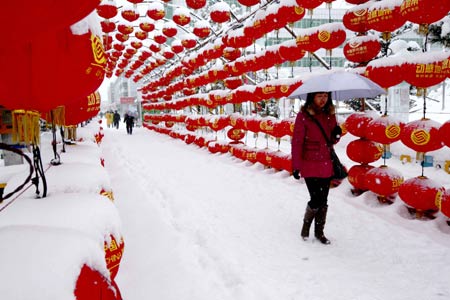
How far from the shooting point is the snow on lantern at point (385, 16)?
477cm

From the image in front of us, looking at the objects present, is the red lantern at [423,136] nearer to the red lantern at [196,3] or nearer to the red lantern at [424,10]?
the red lantern at [424,10]

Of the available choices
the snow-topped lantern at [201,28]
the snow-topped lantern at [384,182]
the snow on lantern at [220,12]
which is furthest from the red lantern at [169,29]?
the snow-topped lantern at [384,182]

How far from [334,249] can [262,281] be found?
1137 millimetres

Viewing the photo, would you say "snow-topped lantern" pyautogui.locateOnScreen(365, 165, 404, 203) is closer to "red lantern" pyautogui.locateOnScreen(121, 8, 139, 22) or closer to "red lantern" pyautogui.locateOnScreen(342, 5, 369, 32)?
"red lantern" pyautogui.locateOnScreen(342, 5, 369, 32)

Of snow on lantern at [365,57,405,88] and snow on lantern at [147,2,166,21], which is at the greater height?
snow on lantern at [147,2,166,21]

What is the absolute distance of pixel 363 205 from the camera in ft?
18.1

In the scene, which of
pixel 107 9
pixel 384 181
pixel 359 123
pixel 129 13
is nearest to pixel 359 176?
pixel 384 181

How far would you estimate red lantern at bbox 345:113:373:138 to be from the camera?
18.0 ft

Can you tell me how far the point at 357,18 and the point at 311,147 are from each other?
266 cm

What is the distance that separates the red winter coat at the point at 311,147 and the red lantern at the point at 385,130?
1.25 meters

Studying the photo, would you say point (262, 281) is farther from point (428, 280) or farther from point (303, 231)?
point (428, 280)

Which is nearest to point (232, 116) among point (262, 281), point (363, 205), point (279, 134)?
point (279, 134)

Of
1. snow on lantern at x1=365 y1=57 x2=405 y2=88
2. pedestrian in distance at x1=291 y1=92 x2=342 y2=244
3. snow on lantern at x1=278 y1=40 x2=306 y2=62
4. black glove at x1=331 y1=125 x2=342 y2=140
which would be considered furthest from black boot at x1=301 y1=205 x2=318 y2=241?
snow on lantern at x1=278 y1=40 x2=306 y2=62

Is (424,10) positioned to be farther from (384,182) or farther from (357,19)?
(384,182)
